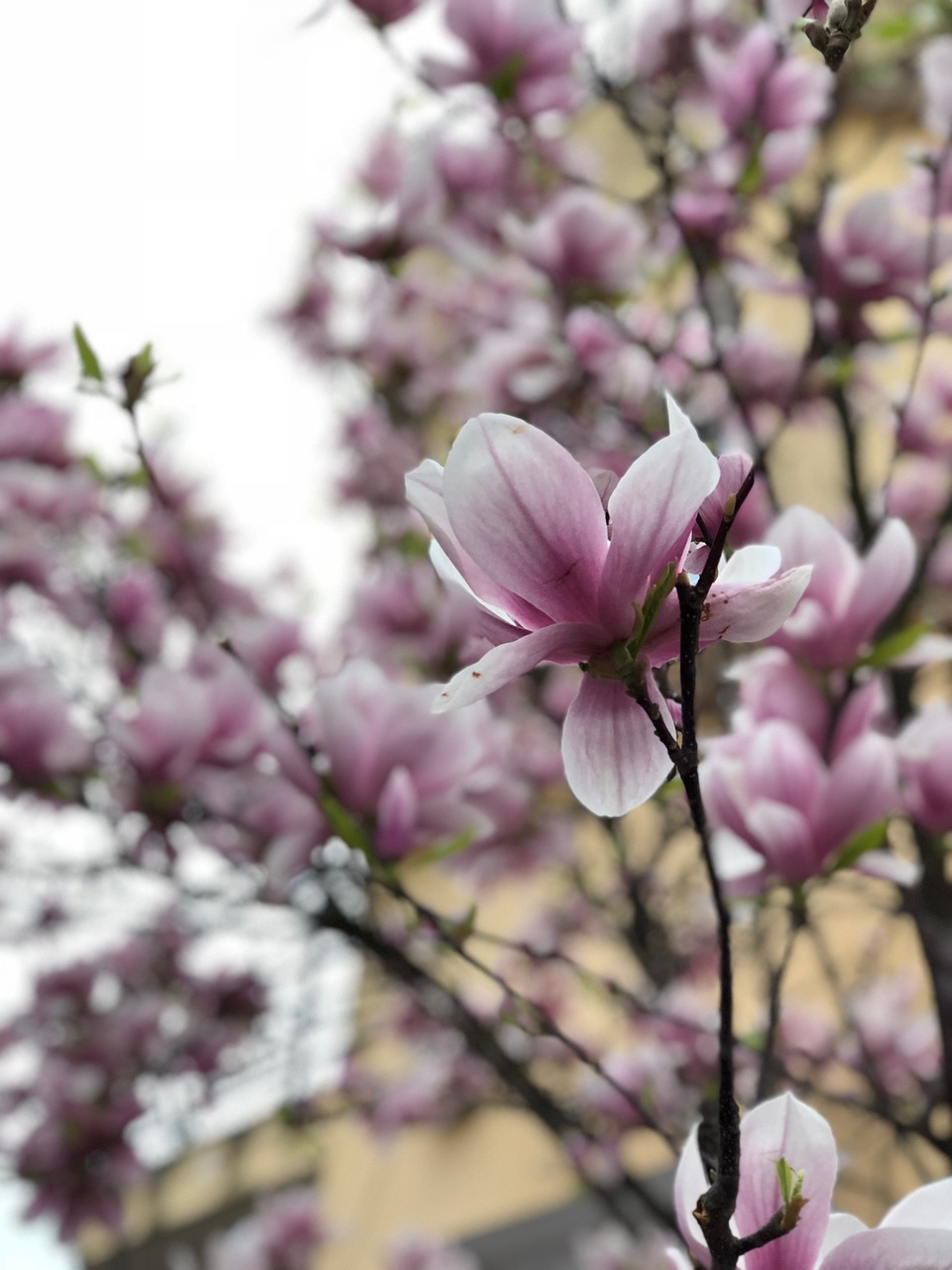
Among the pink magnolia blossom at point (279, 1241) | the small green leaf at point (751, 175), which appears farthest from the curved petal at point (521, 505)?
the pink magnolia blossom at point (279, 1241)

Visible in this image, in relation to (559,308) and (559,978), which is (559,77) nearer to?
(559,308)

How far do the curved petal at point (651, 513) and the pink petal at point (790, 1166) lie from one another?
18cm

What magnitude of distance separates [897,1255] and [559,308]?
117cm

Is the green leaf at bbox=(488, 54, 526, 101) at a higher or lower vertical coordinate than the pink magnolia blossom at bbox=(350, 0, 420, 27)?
lower

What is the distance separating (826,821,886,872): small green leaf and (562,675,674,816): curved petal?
236 mm

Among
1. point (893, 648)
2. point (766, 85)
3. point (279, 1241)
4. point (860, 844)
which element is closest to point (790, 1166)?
point (860, 844)

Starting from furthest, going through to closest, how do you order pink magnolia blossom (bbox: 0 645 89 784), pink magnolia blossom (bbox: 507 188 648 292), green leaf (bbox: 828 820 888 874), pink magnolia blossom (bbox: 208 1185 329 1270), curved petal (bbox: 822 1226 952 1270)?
pink magnolia blossom (bbox: 208 1185 329 1270)
pink magnolia blossom (bbox: 507 188 648 292)
pink magnolia blossom (bbox: 0 645 89 784)
green leaf (bbox: 828 820 888 874)
curved petal (bbox: 822 1226 952 1270)

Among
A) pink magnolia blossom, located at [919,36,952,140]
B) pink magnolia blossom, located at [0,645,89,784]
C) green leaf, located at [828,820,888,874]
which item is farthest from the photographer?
pink magnolia blossom, located at [0,645,89,784]

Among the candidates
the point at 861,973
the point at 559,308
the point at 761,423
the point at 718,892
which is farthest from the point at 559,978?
the point at 718,892

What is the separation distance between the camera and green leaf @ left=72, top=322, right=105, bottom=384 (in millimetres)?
664

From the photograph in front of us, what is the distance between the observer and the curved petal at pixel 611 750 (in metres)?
0.39

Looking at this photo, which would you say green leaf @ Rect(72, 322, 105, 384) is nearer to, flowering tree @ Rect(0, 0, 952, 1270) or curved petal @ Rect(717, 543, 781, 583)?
flowering tree @ Rect(0, 0, 952, 1270)

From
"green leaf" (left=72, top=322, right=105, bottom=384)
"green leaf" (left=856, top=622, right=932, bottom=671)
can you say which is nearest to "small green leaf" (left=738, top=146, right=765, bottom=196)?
"green leaf" (left=856, top=622, right=932, bottom=671)

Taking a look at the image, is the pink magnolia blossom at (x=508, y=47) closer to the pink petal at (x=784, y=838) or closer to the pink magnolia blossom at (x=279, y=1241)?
the pink petal at (x=784, y=838)
